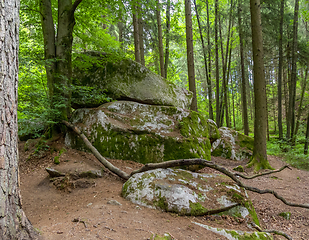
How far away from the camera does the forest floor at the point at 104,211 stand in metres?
2.42

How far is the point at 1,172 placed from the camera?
1.58 metres

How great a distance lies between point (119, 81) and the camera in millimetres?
7062

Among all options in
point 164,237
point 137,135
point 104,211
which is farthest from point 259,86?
point 104,211

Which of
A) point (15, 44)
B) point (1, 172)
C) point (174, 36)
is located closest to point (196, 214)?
point (1, 172)

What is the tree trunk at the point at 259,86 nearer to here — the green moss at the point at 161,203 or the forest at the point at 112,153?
the forest at the point at 112,153

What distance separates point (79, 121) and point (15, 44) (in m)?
4.48

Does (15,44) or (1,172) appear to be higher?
(15,44)

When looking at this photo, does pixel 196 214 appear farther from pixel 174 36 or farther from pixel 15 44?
pixel 174 36

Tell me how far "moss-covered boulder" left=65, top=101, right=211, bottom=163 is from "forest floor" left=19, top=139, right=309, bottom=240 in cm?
41

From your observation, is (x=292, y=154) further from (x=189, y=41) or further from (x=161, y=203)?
(x=161, y=203)

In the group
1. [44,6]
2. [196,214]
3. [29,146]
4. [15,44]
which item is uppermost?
[44,6]

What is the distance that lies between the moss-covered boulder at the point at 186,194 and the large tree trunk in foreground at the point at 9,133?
6.48 ft

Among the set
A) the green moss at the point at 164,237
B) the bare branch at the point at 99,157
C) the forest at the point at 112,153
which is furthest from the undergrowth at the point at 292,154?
the green moss at the point at 164,237

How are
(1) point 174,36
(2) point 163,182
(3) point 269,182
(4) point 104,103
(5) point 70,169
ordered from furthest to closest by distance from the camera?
(1) point 174,36, (4) point 104,103, (3) point 269,182, (5) point 70,169, (2) point 163,182
